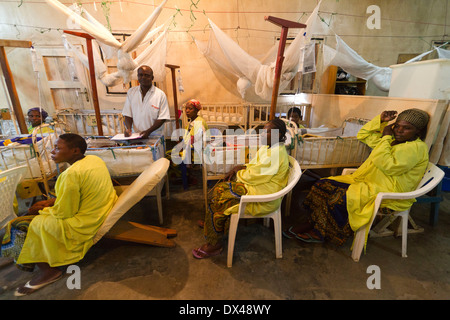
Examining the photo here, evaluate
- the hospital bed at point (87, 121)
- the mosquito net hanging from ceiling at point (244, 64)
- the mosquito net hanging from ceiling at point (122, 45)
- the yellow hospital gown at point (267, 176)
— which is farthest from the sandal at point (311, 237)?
the hospital bed at point (87, 121)

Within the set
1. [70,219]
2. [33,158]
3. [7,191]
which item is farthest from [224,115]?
[7,191]

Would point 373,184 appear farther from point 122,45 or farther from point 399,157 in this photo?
point 122,45

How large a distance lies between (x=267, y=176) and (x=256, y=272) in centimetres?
81

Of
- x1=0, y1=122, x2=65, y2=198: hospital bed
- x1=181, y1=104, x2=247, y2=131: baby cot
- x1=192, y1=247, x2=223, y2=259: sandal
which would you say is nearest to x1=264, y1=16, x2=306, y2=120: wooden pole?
x1=192, y1=247, x2=223, y2=259: sandal

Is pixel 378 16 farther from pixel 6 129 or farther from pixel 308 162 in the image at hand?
pixel 6 129

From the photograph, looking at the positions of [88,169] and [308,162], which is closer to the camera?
[88,169]

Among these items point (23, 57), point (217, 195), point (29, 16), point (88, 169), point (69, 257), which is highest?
point (29, 16)

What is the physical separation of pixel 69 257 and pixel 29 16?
16.2 feet

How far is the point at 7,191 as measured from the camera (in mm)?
1682

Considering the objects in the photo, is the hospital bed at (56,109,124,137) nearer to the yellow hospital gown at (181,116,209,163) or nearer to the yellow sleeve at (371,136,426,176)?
the yellow hospital gown at (181,116,209,163)

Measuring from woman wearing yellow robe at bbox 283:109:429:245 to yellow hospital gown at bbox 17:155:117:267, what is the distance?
1.87 meters

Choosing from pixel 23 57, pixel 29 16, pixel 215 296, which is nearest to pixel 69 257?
pixel 215 296

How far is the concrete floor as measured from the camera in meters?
1.67
